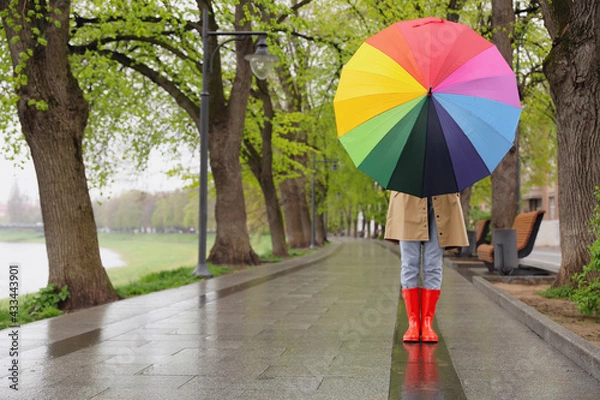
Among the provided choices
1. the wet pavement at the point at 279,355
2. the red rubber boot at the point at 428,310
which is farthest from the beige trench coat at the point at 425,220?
the wet pavement at the point at 279,355

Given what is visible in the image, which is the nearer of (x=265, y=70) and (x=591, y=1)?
(x=591, y=1)

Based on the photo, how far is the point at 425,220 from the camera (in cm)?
598

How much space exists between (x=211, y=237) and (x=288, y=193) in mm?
16069

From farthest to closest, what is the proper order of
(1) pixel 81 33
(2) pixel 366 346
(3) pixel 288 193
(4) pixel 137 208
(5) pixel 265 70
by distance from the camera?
(4) pixel 137 208 → (3) pixel 288 193 → (1) pixel 81 33 → (5) pixel 265 70 → (2) pixel 366 346

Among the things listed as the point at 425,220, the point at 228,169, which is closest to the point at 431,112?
the point at 425,220

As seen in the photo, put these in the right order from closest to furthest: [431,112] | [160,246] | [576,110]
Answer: [431,112], [576,110], [160,246]

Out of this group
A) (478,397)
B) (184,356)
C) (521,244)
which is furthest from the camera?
(521,244)

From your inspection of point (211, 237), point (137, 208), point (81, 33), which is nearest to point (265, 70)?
point (81, 33)

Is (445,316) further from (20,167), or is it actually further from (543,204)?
(543,204)

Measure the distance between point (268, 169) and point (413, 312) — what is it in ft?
58.3

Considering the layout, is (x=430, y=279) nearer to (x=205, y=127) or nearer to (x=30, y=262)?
(x=30, y=262)

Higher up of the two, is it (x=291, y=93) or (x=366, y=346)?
(x=291, y=93)

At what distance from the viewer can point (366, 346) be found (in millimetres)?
6125

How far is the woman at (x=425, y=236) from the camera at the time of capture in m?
6.00
